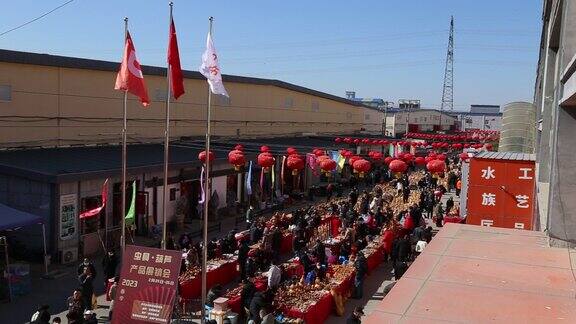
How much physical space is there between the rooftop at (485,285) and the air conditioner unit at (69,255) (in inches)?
561

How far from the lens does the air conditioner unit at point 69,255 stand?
1891cm

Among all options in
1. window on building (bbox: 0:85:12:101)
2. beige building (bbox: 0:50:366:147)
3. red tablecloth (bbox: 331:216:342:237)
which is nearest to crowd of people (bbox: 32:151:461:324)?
red tablecloth (bbox: 331:216:342:237)

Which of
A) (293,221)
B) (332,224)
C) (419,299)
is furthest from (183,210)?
(419,299)

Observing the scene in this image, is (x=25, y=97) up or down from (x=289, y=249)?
up

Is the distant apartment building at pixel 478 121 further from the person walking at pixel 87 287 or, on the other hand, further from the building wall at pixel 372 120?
the person walking at pixel 87 287

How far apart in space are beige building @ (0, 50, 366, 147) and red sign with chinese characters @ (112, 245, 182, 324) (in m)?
14.7

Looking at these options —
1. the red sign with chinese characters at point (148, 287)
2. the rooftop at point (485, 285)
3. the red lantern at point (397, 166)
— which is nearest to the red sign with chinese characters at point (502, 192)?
the red lantern at point (397, 166)

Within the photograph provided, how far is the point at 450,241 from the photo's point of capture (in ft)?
28.6

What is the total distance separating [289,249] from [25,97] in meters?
12.5

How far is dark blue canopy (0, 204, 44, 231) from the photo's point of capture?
15633 millimetres

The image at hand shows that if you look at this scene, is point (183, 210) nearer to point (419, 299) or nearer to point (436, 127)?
point (419, 299)

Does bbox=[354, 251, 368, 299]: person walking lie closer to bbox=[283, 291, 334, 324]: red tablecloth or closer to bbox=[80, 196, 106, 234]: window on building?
bbox=[283, 291, 334, 324]: red tablecloth

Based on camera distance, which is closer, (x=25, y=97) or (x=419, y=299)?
(x=419, y=299)

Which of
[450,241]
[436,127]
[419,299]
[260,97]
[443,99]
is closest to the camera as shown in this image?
[419,299]
